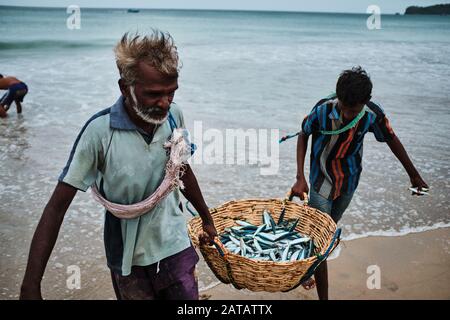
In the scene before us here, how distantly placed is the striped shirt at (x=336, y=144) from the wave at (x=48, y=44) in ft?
84.7

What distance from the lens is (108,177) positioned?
223 cm

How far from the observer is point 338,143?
11.3ft

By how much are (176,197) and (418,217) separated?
3962mm

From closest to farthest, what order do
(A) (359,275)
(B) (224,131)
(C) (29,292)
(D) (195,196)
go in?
(C) (29,292), (D) (195,196), (A) (359,275), (B) (224,131)

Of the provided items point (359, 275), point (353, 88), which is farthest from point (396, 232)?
point (353, 88)

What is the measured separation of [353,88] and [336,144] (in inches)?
20.3

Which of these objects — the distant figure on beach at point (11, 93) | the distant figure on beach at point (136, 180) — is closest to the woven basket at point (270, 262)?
the distant figure on beach at point (136, 180)

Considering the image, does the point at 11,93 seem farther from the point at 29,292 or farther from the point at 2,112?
the point at 29,292

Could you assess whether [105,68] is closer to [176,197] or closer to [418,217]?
[418,217]

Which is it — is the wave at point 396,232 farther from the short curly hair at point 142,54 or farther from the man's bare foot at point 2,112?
the man's bare foot at point 2,112

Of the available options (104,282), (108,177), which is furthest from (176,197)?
(104,282)

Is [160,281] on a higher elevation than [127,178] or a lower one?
lower

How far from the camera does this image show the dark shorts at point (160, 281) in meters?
2.44

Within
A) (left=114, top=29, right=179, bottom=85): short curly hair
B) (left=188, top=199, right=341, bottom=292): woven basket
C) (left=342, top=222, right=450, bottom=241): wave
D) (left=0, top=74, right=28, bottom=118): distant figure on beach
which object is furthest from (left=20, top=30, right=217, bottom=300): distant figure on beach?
(left=0, top=74, right=28, bottom=118): distant figure on beach
